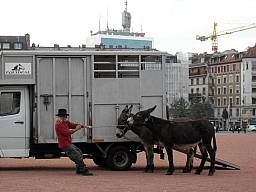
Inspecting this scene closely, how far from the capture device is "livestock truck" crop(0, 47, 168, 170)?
17.9 metres

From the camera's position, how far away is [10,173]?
17.4 m

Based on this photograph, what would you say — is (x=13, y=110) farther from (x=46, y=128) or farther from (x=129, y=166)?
(x=129, y=166)

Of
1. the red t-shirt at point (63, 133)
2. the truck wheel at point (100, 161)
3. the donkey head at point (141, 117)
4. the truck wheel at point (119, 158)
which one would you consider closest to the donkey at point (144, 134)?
the donkey head at point (141, 117)

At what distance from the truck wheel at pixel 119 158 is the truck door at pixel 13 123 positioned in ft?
8.02

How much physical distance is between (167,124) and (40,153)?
373 centimetres

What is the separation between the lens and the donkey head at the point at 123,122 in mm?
18062

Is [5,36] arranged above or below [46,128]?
above

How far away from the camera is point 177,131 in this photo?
17578mm

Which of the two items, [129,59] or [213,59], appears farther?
A: [213,59]

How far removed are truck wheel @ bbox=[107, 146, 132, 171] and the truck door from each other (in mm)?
2444

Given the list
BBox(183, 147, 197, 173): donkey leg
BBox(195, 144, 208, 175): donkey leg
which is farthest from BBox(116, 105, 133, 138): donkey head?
BBox(195, 144, 208, 175): donkey leg

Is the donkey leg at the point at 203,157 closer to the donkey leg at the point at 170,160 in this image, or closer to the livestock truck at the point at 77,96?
the donkey leg at the point at 170,160

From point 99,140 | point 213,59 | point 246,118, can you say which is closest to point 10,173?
point 99,140

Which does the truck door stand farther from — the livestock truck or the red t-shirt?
the red t-shirt
